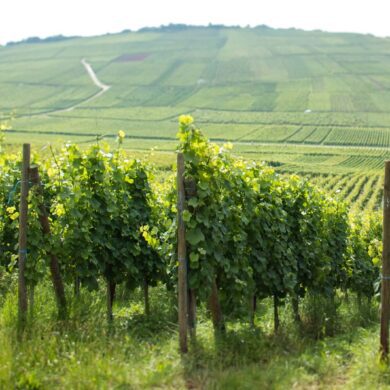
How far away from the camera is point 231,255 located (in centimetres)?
912

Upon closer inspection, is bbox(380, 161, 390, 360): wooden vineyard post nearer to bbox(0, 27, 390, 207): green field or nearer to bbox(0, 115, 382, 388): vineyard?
bbox(0, 115, 382, 388): vineyard

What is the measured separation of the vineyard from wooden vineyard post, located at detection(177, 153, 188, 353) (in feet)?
0.05

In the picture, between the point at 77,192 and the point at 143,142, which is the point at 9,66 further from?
the point at 77,192

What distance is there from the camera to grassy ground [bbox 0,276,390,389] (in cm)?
629

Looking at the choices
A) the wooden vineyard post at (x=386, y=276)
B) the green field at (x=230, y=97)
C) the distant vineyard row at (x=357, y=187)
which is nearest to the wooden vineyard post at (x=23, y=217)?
the wooden vineyard post at (x=386, y=276)

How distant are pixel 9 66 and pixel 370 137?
123215 millimetres

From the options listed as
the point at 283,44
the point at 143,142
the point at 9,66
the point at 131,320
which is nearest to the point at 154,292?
the point at 131,320

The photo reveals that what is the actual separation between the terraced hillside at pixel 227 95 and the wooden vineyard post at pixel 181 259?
54886mm

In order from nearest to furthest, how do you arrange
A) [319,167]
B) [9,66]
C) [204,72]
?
[319,167], [204,72], [9,66]

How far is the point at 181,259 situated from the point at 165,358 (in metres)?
1.36

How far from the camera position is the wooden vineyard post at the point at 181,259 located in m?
7.48

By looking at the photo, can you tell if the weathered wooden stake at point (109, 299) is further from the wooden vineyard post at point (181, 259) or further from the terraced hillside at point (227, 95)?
the terraced hillside at point (227, 95)

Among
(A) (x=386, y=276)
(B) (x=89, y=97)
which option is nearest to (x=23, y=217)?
(A) (x=386, y=276)

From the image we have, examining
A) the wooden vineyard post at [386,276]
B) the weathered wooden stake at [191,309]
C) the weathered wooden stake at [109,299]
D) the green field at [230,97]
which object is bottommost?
the weathered wooden stake at [109,299]
